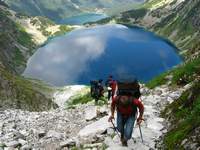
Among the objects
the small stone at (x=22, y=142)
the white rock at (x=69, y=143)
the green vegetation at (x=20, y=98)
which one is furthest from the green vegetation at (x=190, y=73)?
the green vegetation at (x=20, y=98)

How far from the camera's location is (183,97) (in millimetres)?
25359

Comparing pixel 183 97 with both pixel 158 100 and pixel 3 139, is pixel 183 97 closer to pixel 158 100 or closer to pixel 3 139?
pixel 158 100

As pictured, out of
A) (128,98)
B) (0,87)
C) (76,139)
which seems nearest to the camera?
(128,98)

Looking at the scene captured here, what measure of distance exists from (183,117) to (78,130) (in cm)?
821

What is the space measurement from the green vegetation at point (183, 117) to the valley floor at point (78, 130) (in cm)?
95

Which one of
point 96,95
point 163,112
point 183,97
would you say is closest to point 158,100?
point 163,112

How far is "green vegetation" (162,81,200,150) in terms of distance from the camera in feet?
61.0

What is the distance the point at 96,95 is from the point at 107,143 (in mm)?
21559

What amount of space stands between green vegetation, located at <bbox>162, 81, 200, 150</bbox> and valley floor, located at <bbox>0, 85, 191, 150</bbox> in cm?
95

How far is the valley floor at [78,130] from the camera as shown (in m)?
22.4

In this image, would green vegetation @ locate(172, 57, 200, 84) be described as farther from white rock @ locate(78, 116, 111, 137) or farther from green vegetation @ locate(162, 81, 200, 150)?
white rock @ locate(78, 116, 111, 137)

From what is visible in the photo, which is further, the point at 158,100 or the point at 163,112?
the point at 158,100

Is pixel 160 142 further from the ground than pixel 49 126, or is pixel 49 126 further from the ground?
pixel 49 126

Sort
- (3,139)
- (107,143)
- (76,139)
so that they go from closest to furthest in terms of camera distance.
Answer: (107,143), (76,139), (3,139)
